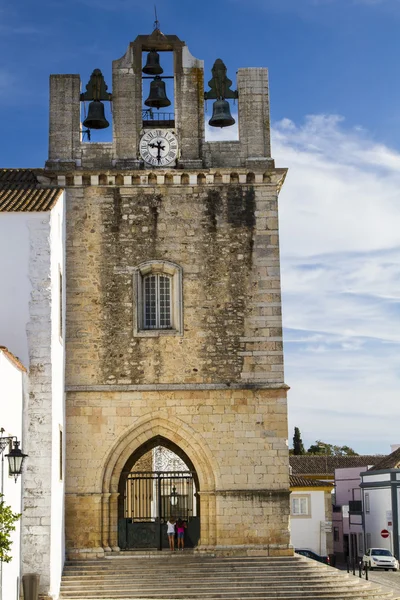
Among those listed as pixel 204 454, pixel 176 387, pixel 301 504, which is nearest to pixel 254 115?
pixel 176 387

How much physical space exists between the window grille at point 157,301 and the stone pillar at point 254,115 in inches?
141

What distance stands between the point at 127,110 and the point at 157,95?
0.87 meters

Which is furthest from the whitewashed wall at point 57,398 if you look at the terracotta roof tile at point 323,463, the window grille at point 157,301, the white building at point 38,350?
the terracotta roof tile at point 323,463

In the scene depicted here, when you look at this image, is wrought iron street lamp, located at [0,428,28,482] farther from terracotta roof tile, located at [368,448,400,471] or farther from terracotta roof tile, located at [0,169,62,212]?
terracotta roof tile, located at [368,448,400,471]

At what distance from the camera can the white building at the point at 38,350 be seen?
772 inches

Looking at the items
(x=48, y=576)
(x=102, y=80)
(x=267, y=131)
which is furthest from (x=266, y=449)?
(x=102, y=80)

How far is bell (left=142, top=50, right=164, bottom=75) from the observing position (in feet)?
79.9

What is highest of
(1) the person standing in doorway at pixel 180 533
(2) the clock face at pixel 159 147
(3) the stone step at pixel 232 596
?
(2) the clock face at pixel 159 147

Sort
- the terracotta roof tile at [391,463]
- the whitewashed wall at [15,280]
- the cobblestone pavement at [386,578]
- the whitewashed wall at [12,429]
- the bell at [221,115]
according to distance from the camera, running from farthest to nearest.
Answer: the terracotta roof tile at [391,463] → the cobblestone pavement at [386,578] → the bell at [221,115] → the whitewashed wall at [15,280] → the whitewashed wall at [12,429]

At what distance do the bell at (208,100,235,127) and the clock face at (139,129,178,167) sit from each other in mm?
1062

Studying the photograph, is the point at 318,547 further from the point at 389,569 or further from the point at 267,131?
the point at 267,131

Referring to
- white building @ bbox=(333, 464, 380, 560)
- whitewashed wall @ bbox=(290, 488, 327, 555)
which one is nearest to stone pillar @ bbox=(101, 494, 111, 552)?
whitewashed wall @ bbox=(290, 488, 327, 555)

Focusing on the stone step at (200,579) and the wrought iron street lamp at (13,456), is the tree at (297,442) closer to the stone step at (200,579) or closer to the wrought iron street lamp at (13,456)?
the stone step at (200,579)

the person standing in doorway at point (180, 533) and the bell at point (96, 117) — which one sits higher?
the bell at point (96, 117)
